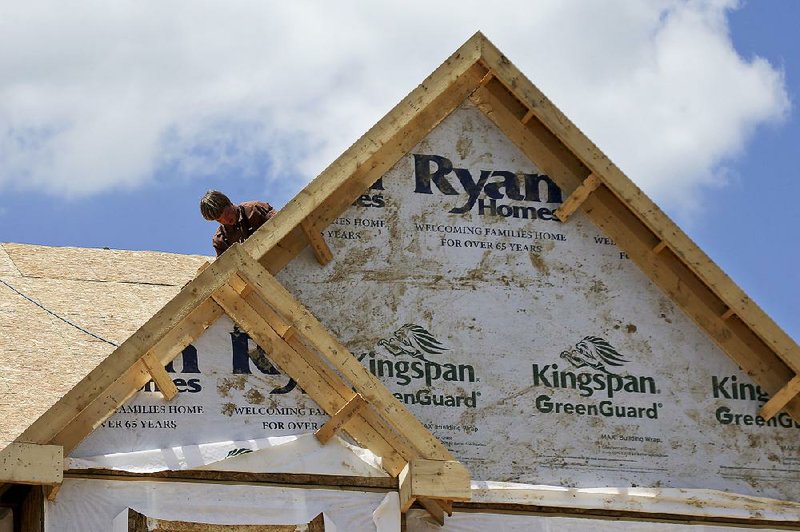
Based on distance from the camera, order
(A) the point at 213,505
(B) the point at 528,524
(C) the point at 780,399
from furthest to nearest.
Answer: (C) the point at 780,399
(B) the point at 528,524
(A) the point at 213,505

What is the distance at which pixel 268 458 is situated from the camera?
15375 mm

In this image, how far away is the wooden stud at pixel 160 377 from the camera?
15.2 m

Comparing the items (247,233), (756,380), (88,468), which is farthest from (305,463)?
(756,380)

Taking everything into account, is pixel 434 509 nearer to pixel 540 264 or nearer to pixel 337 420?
pixel 337 420

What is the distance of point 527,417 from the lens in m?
16.9

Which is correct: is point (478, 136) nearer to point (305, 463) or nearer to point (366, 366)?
point (366, 366)

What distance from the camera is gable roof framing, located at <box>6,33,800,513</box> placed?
596 inches

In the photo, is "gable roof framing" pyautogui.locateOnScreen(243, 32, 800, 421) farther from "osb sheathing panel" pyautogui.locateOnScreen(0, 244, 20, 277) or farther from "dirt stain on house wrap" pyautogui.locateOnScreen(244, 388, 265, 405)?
"osb sheathing panel" pyautogui.locateOnScreen(0, 244, 20, 277)

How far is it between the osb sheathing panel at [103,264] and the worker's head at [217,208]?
483 centimetres

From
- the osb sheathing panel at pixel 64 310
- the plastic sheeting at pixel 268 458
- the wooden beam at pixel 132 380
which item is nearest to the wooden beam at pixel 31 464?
the wooden beam at pixel 132 380

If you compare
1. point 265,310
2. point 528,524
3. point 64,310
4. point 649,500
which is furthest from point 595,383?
point 64,310

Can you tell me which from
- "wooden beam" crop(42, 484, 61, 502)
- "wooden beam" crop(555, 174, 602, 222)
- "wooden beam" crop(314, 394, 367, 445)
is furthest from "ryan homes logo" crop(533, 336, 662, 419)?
"wooden beam" crop(42, 484, 61, 502)

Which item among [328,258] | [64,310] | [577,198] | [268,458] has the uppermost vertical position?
[64,310]

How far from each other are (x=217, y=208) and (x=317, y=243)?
1353 mm
